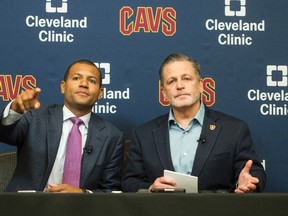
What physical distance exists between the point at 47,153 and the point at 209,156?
88cm

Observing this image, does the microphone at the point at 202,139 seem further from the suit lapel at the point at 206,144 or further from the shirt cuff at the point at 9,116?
the shirt cuff at the point at 9,116

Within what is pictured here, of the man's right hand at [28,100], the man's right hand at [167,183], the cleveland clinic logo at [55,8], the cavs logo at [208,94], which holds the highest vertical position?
the cleveland clinic logo at [55,8]

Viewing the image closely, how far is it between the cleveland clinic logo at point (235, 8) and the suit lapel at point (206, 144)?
938mm

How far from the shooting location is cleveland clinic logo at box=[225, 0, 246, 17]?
11.2 feet

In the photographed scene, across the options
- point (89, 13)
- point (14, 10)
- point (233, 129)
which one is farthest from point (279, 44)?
point (14, 10)

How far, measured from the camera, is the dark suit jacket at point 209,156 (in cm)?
273

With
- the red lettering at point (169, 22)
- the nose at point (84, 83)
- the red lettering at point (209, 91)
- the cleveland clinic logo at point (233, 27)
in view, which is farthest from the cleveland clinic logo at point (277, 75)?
the nose at point (84, 83)

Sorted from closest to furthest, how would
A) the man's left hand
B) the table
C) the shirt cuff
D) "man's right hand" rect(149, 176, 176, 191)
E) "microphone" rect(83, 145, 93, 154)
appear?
the table
the man's left hand
"man's right hand" rect(149, 176, 176, 191)
the shirt cuff
"microphone" rect(83, 145, 93, 154)

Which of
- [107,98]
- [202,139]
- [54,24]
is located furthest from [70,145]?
[54,24]

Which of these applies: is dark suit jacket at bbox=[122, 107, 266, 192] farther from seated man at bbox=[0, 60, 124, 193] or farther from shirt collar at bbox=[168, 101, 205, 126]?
seated man at bbox=[0, 60, 124, 193]

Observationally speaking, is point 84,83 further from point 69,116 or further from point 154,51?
point 154,51

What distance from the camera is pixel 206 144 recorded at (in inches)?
108

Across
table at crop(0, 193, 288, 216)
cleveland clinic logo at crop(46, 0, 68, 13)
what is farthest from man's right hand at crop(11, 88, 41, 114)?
cleveland clinic logo at crop(46, 0, 68, 13)

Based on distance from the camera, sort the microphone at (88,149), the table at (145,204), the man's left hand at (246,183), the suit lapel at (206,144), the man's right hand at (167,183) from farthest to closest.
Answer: the microphone at (88,149)
the suit lapel at (206,144)
the man's right hand at (167,183)
the man's left hand at (246,183)
the table at (145,204)
